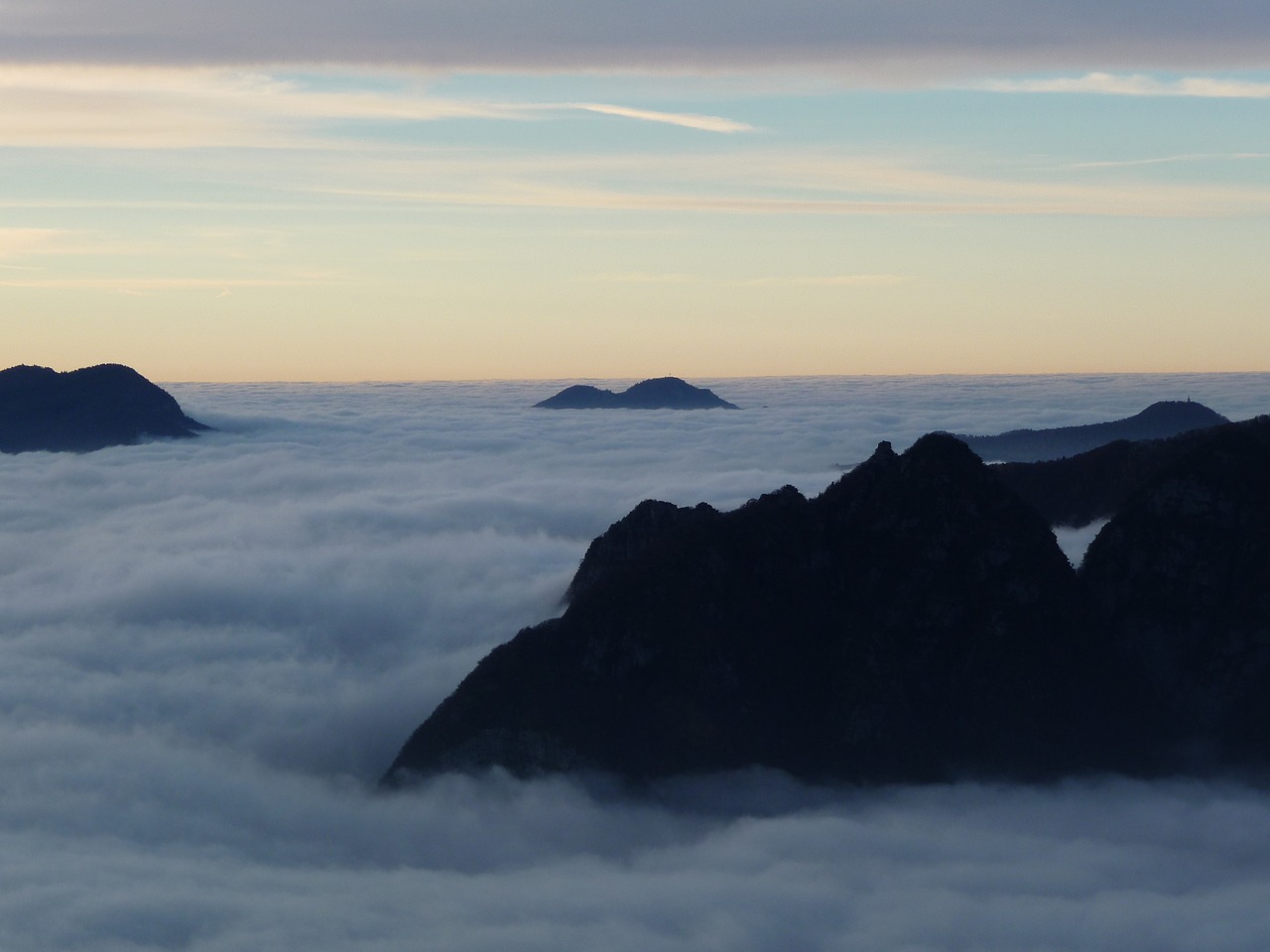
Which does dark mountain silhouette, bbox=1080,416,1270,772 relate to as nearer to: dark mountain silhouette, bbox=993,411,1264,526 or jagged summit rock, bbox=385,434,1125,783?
jagged summit rock, bbox=385,434,1125,783

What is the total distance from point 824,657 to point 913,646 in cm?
602

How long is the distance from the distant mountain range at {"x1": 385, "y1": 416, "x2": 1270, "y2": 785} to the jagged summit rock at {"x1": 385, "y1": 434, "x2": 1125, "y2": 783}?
14 centimetres

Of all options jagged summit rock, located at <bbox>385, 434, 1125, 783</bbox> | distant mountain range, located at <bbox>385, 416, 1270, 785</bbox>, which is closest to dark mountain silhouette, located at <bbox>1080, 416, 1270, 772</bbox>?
distant mountain range, located at <bbox>385, 416, 1270, 785</bbox>

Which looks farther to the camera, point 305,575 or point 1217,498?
point 305,575

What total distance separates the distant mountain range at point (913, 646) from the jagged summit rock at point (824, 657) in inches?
5.4

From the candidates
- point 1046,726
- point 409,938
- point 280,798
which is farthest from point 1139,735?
point 280,798

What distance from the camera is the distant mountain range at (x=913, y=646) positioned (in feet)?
281

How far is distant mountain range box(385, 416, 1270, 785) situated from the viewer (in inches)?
3374

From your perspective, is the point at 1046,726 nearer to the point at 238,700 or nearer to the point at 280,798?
the point at 280,798

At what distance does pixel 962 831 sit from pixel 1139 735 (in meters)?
14.1

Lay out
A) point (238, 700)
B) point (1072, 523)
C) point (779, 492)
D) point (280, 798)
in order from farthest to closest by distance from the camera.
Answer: point (238, 700) → point (1072, 523) → point (280, 798) → point (779, 492)

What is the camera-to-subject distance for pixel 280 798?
108 metres

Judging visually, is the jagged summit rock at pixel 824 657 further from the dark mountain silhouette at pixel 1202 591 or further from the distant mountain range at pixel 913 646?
the dark mountain silhouette at pixel 1202 591

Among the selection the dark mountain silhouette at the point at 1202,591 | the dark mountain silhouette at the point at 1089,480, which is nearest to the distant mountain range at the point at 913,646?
the dark mountain silhouette at the point at 1202,591
